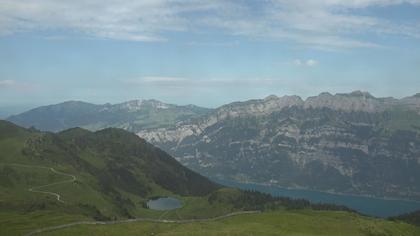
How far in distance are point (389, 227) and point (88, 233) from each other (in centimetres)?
11218

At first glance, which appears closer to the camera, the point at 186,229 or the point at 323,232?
the point at 186,229

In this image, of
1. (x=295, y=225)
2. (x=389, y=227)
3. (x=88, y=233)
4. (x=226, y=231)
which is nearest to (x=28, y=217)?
(x=88, y=233)

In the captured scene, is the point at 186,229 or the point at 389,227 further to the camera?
the point at 389,227

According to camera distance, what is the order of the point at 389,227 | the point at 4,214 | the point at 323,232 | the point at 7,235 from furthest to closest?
the point at 389,227 → the point at 4,214 → the point at 323,232 → the point at 7,235

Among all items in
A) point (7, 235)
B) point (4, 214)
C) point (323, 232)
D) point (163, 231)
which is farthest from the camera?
point (4, 214)

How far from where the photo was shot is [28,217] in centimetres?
16612

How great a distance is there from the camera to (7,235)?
13412 centimetres

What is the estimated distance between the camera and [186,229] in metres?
145

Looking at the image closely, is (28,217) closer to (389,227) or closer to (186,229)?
(186,229)

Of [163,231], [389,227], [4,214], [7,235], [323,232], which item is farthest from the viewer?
[389,227]

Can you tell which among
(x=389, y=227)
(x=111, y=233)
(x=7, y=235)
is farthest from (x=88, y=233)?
(x=389, y=227)

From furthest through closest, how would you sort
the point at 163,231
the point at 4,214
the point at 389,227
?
the point at 389,227
the point at 4,214
the point at 163,231

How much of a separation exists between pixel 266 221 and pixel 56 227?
6854cm

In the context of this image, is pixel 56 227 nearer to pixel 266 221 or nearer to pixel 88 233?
pixel 88 233
